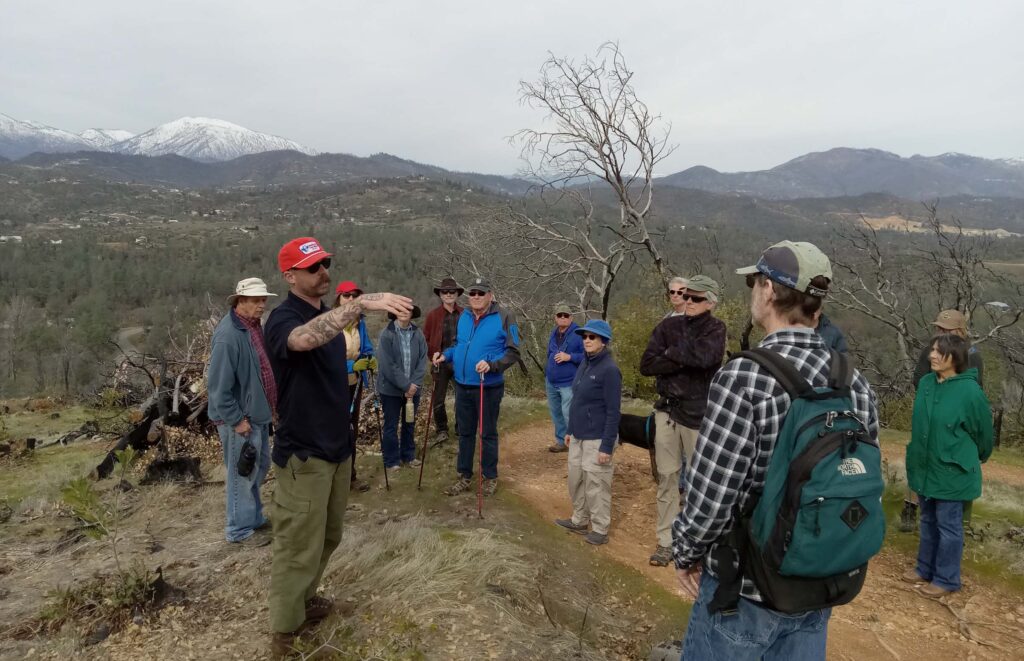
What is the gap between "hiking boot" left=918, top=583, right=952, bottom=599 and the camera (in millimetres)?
4168

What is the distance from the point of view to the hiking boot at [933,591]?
164 inches

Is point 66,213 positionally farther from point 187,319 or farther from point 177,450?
point 177,450

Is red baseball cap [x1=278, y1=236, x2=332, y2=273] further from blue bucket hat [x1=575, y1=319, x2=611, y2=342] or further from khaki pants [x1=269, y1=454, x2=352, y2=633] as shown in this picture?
blue bucket hat [x1=575, y1=319, x2=611, y2=342]

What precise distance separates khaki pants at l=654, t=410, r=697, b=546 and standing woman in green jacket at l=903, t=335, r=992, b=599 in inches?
65.5

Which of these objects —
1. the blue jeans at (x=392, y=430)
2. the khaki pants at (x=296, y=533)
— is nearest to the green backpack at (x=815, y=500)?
the khaki pants at (x=296, y=533)

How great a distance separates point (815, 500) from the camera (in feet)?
4.93

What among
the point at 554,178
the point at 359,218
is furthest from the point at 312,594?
the point at 359,218

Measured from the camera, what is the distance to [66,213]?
130 metres

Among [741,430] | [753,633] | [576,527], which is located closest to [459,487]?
[576,527]

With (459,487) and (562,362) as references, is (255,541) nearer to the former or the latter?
(459,487)

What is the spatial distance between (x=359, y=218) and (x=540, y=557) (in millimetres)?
130361

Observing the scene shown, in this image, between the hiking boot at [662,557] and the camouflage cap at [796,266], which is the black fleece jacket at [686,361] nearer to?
the hiking boot at [662,557]

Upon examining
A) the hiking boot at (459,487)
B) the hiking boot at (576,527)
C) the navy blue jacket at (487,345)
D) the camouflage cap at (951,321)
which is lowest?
the hiking boot at (576,527)

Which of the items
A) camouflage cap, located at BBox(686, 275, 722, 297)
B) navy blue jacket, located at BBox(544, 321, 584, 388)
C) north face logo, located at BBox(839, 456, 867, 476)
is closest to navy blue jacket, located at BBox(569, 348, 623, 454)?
camouflage cap, located at BBox(686, 275, 722, 297)
